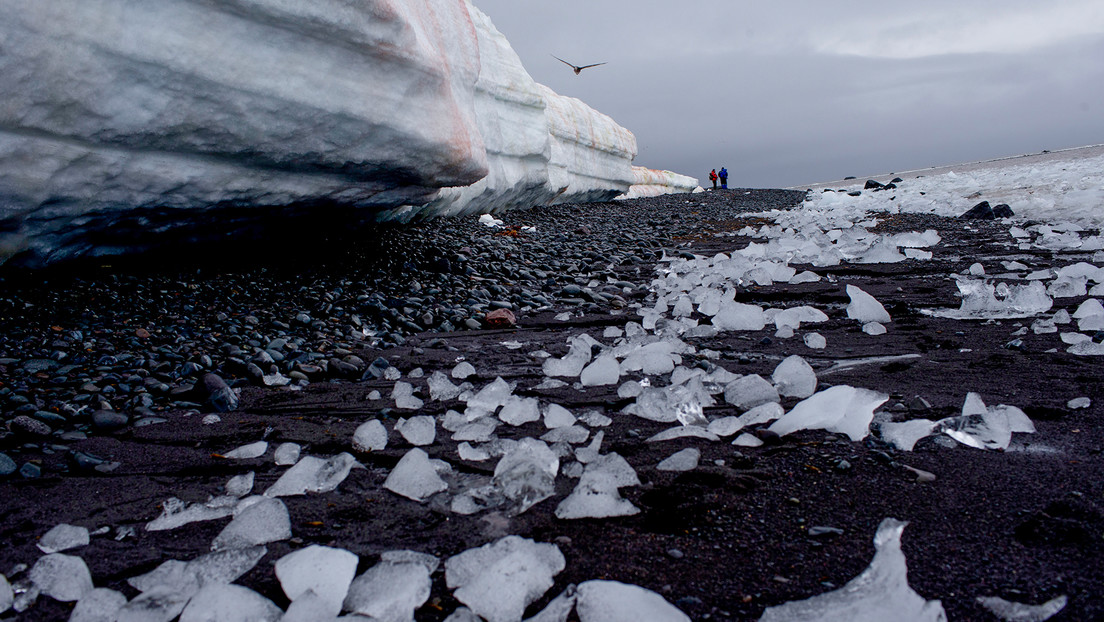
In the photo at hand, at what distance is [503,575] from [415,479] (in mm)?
538

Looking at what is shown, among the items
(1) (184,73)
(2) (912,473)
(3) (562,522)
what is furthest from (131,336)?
(2) (912,473)

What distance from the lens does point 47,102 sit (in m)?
2.78

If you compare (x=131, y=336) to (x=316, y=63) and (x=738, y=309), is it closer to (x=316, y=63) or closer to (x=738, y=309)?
(x=316, y=63)

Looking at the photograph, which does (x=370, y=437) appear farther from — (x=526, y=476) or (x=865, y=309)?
(x=865, y=309)

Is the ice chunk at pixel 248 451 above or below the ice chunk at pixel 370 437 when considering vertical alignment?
below

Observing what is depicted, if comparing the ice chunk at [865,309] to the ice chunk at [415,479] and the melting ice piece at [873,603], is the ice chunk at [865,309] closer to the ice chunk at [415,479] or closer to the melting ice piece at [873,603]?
the melting ice piece at [873,603]

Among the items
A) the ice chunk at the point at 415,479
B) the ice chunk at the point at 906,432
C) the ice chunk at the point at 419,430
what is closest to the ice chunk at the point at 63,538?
the ice chunk at the point at 415,479

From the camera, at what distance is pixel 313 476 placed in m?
1.73

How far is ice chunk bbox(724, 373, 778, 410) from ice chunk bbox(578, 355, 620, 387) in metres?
0.48

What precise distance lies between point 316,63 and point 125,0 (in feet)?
3.09

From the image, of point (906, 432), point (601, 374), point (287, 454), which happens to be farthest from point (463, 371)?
point (906, 432)

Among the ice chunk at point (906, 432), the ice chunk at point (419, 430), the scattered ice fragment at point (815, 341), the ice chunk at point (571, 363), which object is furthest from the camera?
the scattered ice fragment at point (815, 341)

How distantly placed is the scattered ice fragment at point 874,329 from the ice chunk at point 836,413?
1226mm

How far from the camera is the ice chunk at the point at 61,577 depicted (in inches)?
49.7
